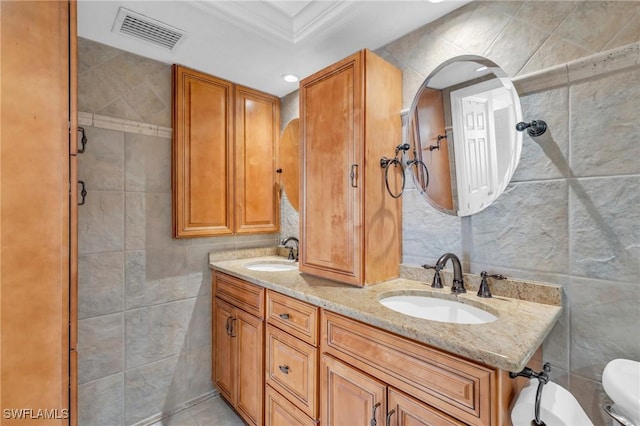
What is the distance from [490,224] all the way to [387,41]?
119 centimetres

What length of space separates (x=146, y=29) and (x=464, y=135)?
180 centimetres

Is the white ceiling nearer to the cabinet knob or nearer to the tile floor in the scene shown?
the cabinet knob

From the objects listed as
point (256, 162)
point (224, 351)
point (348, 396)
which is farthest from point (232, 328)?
point (256, 162)

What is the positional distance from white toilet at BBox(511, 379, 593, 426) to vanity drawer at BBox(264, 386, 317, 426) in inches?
34.0

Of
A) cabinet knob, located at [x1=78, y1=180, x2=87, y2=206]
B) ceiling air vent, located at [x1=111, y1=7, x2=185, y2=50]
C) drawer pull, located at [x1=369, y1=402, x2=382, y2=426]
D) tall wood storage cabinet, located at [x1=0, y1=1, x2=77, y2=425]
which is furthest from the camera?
cabinet knob, located at [x1=78, y1=180, x2=87, y2=206]

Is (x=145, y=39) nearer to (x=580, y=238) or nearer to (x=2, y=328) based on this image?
(x=2, y=328)

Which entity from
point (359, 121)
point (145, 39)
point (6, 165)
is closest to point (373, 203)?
point (359, 121)

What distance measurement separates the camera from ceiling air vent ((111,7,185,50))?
1521mm

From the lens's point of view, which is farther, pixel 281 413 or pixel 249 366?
pixel 249 366

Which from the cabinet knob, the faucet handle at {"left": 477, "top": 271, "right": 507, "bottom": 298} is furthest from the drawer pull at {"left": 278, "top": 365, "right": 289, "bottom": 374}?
the cabinet knob

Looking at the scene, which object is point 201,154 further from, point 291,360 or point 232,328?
point 291,360

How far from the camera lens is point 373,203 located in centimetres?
150

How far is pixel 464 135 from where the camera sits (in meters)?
1.43

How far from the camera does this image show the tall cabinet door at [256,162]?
230cm
